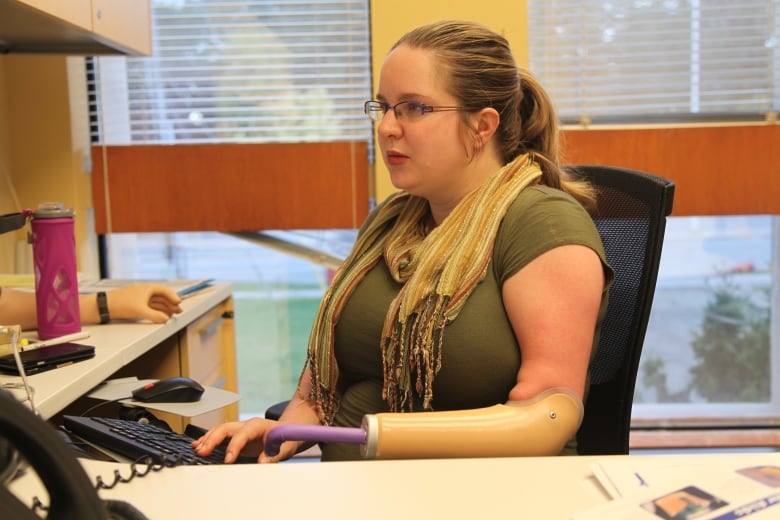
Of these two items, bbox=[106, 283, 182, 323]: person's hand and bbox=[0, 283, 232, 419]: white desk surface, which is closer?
bbox=[0, 283, 232, 419]: white desk surface

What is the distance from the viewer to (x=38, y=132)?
8.46 feet

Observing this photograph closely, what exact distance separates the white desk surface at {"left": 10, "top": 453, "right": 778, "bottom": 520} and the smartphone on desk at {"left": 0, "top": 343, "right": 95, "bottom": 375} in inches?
16.9

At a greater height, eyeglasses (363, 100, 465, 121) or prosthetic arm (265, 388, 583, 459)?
eyeglasses (363, 100, 465, 121)

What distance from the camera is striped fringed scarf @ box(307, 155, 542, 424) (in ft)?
4.00

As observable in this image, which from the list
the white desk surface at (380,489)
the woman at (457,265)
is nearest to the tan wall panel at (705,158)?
the woman at (457,265)

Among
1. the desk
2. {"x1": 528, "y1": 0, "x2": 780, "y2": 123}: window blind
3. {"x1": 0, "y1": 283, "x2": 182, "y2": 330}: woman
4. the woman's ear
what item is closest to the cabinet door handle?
the desk

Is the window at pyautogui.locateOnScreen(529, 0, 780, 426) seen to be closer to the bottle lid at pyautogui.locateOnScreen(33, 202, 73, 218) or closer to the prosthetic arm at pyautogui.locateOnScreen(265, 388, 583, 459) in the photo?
the bottle lid at pyautogui.locateOnScreen(33, 202, 73, 218)

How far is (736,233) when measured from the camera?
9.35 feet

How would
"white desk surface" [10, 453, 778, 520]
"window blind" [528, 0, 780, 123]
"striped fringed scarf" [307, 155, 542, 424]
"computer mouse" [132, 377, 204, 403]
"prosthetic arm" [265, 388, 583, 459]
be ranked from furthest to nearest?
"window blind" [528, 0, 780, 123] < "computer mouse" [132, 377, 204, 403] < "striped fringed scarf" [307, 155, 542, 424] < "prosthetic arm" [265, 388, 583, 459] < "white desk surface" [10, 453, 778, 520]

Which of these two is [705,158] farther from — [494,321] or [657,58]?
[494,321]

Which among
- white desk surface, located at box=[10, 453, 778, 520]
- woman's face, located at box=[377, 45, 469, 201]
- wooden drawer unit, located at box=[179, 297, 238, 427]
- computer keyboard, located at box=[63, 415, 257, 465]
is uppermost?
woman's face, located at box=[377, 45, 469, 201]

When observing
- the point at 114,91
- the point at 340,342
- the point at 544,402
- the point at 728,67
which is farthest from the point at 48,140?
the point at 728,67

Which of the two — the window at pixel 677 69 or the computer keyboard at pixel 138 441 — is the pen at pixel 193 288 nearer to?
the computer keyboard at pixel 138 441

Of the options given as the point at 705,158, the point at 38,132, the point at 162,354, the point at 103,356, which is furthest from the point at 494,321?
the point at 38,132
